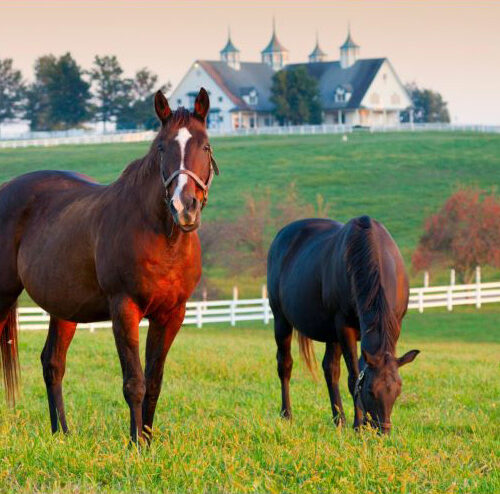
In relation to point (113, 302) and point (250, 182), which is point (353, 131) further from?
point (113, 302)

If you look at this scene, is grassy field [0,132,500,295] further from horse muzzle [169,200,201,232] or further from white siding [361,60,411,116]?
horse muzzle [169,200,201,232]

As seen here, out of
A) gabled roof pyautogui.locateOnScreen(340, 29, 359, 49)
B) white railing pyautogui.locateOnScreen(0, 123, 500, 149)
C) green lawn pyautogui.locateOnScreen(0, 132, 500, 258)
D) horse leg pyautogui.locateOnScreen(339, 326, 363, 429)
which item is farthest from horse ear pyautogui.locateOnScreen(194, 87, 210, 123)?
gabled roof pyautogui.locateOnScreen(340, 29, 359, 49)

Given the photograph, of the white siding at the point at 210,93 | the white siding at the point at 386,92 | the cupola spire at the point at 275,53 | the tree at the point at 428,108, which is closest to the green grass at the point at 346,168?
the white siding at the point at 210,93

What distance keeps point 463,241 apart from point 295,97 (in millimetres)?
62775

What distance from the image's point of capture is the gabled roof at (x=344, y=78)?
110 meters

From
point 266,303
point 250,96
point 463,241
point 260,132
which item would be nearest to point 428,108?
point 250,96

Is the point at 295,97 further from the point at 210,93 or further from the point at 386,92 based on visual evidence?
the point at 386,92

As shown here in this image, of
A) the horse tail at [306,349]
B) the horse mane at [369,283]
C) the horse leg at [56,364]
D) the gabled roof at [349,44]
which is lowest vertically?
the horse tail at [306,349]

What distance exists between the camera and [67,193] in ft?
27.7

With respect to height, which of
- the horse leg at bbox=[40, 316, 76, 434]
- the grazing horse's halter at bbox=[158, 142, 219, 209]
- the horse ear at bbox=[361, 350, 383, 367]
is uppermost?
the grazing horse's halter at bbox=[158, 142, 219, 209]

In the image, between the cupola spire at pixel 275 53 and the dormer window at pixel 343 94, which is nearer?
the dormer window at pixel 343 94

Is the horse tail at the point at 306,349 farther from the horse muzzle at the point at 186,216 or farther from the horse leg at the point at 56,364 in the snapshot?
the horse muzzle at the point at 186,216

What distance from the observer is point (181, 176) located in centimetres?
644

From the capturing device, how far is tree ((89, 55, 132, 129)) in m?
104
